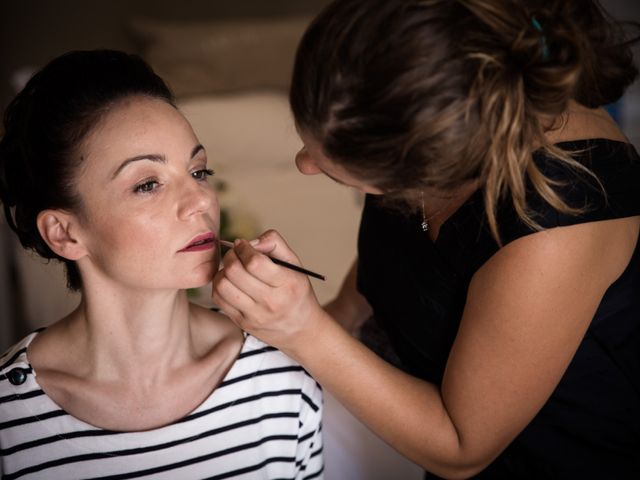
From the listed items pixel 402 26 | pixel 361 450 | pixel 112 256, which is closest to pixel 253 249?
pixel 112 256

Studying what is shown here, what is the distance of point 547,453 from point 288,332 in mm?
519

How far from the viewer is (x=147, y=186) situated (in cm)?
109

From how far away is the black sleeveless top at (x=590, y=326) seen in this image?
0.98 metres

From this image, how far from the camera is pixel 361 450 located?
1.44 metres

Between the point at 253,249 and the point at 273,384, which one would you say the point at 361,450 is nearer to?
the point at 273,384

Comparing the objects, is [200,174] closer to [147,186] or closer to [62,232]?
[147,186]

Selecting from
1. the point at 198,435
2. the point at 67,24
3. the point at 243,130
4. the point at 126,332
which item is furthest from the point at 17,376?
the point at 67,24

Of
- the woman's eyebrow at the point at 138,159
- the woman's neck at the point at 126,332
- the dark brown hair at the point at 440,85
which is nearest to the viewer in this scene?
the dark brown hair at the point at 440,85

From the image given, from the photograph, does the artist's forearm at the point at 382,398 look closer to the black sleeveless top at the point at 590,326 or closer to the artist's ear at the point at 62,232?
the black sleeveless top at the point at 590,326

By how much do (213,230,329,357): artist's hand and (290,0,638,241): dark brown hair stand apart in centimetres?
18

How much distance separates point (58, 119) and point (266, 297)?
0.48 metres

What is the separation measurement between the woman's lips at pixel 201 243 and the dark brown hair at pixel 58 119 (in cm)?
20

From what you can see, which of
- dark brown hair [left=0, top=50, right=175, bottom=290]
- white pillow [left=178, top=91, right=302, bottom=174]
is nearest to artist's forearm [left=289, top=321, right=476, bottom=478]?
dark brown hair [left=0, top=50, right=175, bottom=290]

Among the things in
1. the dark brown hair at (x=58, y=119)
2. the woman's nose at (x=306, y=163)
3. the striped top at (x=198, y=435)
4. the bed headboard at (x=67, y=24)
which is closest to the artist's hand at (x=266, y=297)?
the woman's nose at (x=306, y=163)
